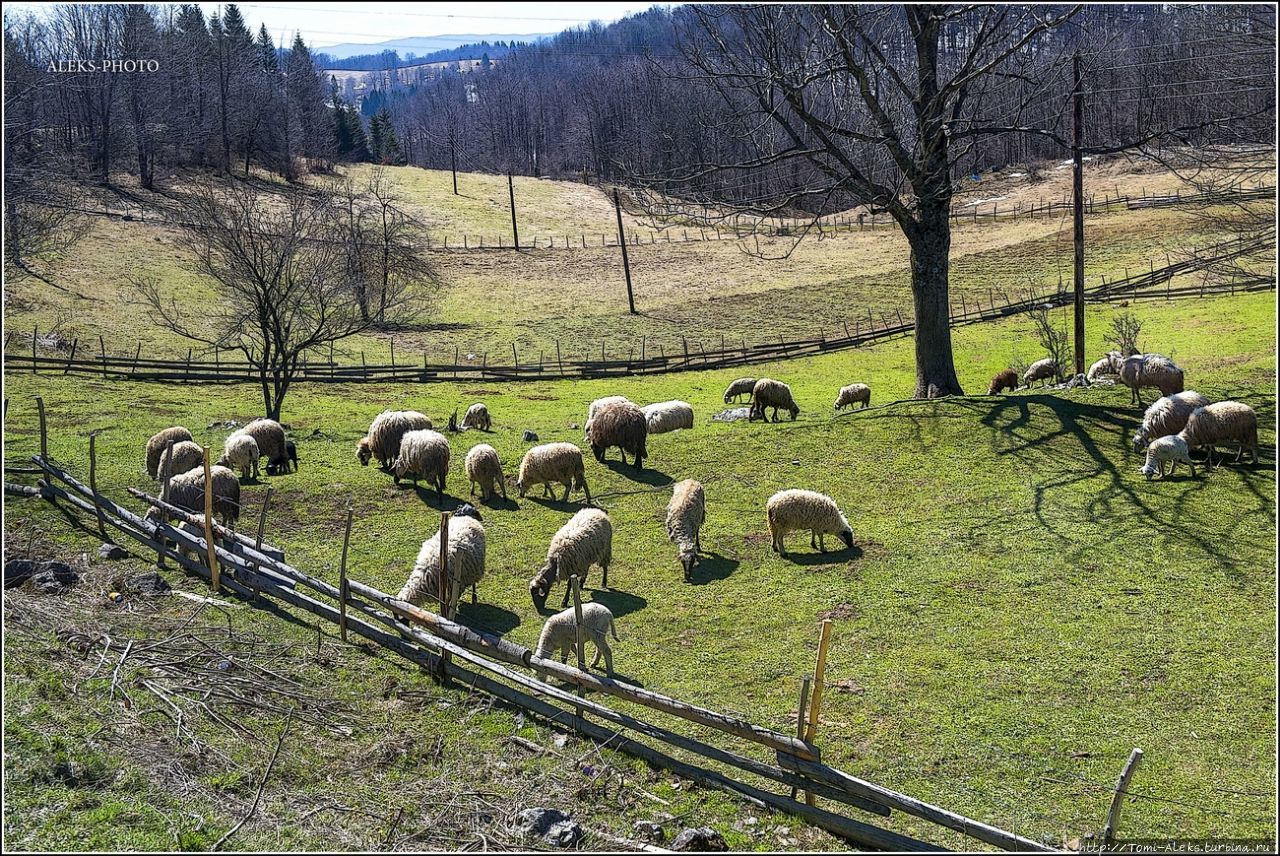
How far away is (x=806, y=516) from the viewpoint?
1552 cm

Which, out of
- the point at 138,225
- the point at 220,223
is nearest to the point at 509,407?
the point at 220,223

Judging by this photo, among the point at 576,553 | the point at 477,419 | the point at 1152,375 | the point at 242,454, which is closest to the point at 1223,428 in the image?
the point at 1152,375

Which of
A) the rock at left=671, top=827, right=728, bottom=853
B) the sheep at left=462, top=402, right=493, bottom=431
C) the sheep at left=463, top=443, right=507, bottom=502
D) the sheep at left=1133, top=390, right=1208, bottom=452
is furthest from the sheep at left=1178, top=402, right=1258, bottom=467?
the sheep at left=462, top=402, right=493, bottom=431

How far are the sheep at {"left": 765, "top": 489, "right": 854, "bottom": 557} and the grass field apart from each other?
0.48 meters

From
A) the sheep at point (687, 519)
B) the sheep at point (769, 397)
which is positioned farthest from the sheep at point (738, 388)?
the sheep at point (687, 519)

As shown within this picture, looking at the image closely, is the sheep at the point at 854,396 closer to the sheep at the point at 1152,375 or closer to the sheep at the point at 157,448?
the sheep at the point at 1152,375

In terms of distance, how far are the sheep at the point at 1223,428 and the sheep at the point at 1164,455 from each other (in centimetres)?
37

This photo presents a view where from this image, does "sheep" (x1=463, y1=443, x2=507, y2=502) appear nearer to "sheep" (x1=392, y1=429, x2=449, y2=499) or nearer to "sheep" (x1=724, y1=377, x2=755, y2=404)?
"sheep" (x1=392, y1=429, x2=449, y2=499)

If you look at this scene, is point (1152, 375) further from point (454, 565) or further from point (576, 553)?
point (454, 565)

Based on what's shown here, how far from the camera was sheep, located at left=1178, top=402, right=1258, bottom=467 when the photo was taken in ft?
56.0

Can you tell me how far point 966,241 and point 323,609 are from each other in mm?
62991

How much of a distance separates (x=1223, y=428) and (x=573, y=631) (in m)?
12.3

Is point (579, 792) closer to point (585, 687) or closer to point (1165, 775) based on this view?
point (585, 687)

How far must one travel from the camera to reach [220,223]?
85.9 ft
